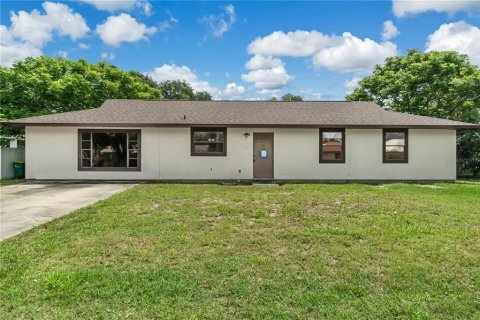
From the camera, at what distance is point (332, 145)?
12578mm

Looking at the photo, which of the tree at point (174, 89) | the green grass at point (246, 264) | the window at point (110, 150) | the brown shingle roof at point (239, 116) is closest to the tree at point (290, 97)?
the tree at point (174, 89)

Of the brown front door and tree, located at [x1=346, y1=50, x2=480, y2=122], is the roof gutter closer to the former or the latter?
the brown front door

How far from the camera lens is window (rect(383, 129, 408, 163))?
494 inches

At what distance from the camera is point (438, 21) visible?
17.1 m

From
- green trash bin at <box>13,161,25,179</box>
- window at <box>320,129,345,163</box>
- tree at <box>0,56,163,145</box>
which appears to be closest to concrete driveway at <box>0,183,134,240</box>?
green trash bin at <box>13,161,25,179</box>

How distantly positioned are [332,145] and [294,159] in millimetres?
1757

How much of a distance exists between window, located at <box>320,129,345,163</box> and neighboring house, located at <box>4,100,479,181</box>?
1.6 inches

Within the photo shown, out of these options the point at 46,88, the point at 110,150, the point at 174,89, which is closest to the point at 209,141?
the point at 110,150

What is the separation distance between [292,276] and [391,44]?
24388mm


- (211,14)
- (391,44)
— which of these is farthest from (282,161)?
(391,44)

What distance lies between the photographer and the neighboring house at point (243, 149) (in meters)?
12.2

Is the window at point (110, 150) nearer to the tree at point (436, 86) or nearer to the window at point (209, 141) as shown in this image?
the window at point (209, 141)

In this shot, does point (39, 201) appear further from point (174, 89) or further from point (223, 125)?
point (174, 89)

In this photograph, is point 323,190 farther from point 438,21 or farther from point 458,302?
point 438,21
